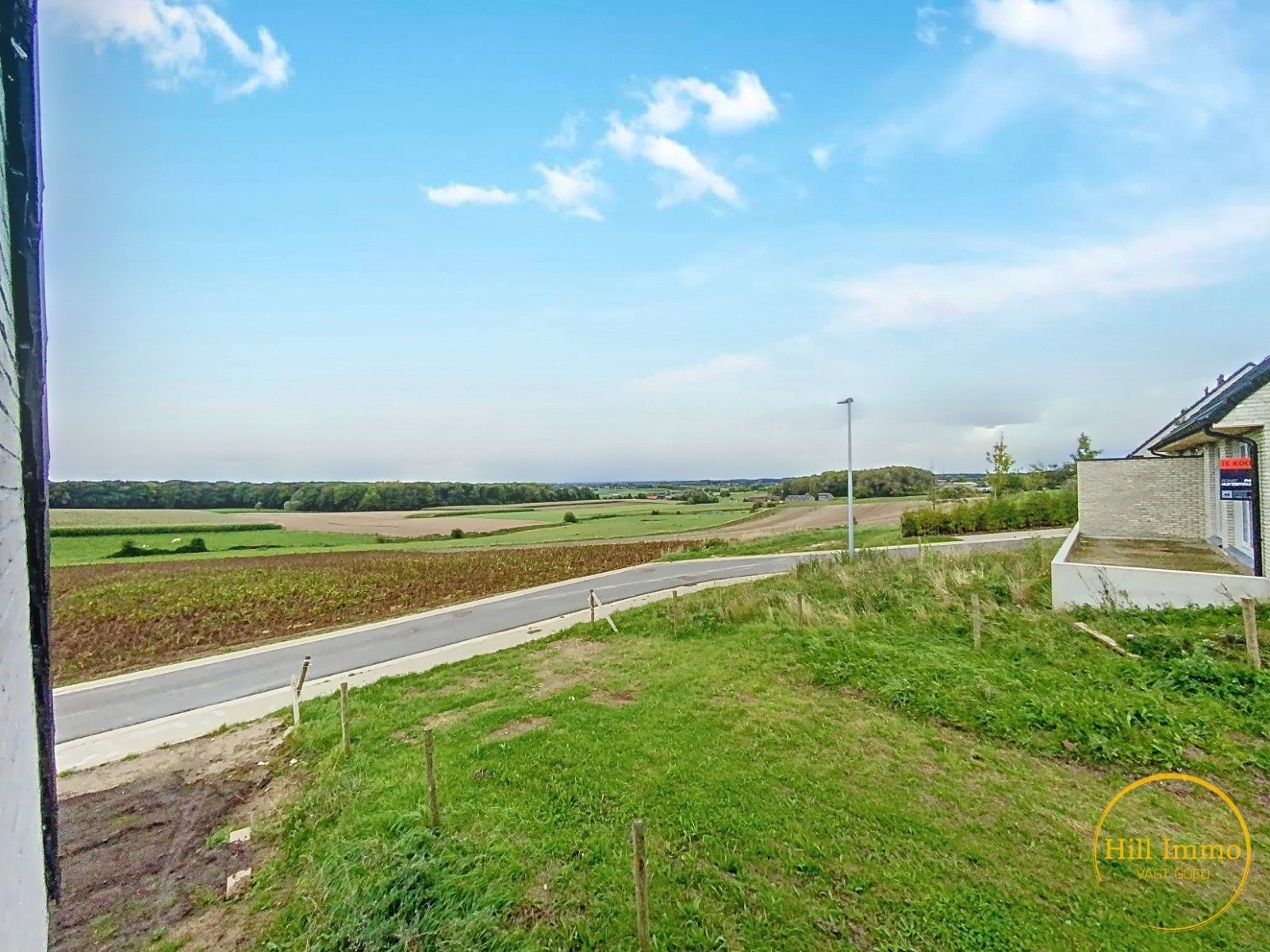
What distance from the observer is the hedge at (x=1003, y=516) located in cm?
2811

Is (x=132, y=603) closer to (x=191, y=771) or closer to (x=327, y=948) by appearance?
(x=191, y=771)

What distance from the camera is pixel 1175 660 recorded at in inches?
281

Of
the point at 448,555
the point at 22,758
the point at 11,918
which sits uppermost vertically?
the point at 22,758

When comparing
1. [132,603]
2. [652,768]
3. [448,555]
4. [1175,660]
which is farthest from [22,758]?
[448,555]

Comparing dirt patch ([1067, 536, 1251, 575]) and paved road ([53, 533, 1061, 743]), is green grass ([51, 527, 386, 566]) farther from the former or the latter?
dirt patch ([1067, 536, 1251, 575])

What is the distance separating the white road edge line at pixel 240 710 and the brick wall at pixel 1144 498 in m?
15.6

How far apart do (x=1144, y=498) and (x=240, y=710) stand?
22.7m

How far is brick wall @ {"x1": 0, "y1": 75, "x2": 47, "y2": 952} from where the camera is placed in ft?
4.63

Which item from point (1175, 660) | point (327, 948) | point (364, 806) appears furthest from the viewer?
point (1175, 660)

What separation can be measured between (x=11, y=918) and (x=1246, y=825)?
763 cm

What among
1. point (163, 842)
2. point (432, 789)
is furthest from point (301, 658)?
point (432, 789)

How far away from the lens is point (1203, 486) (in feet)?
48.0

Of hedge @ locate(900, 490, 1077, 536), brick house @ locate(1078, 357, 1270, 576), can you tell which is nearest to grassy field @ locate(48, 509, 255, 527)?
hedge @ locate(900, 490, 1077, 536)

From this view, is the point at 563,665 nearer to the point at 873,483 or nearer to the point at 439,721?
the point at 439,721
